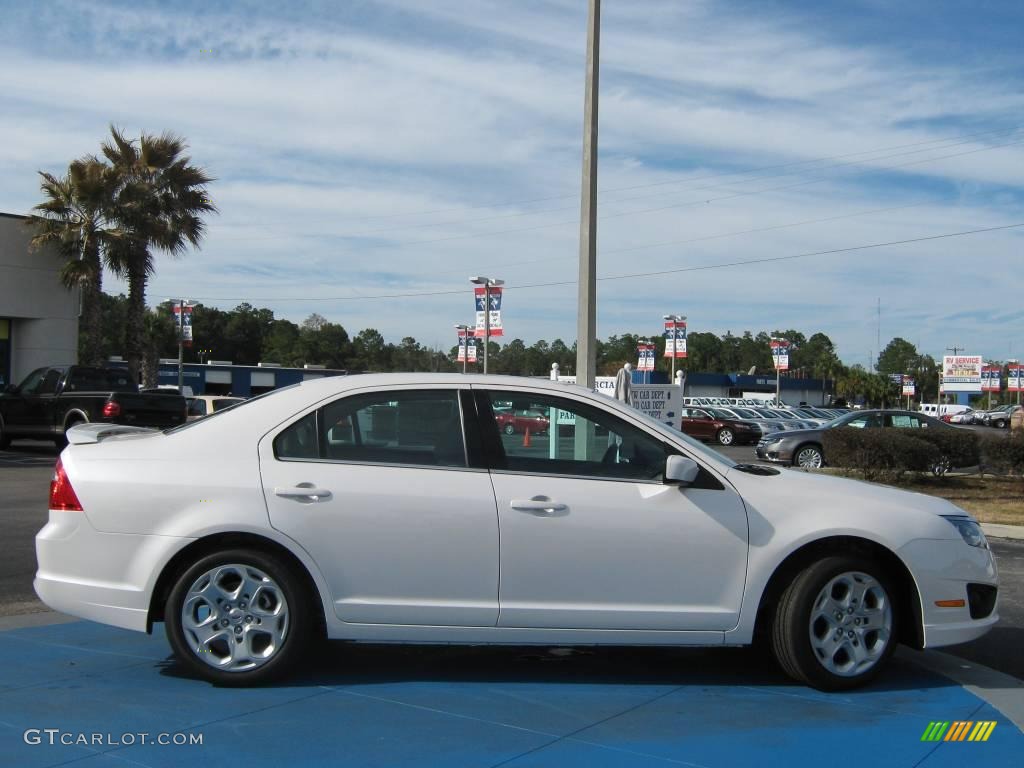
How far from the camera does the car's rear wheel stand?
73.3 ft

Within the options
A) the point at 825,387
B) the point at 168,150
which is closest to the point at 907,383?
the point at 825,387

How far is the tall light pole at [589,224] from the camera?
13.8m

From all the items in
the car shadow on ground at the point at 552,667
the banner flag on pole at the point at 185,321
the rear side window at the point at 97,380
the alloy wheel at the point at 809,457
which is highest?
the banner flag on pole at the point at 185,321

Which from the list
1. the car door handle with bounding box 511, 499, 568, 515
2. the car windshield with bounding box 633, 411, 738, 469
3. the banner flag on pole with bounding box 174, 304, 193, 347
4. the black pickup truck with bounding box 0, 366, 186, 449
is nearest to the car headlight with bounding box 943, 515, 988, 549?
the car windshield with bounding box 633, 411, 738, 469

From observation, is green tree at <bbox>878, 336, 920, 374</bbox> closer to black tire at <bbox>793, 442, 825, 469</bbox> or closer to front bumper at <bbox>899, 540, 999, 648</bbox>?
black tire at <bbox>793, 442, 825, 469</bbox>

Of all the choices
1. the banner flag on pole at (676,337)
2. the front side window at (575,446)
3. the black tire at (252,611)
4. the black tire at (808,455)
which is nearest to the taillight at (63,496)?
the black tire at (252,611)

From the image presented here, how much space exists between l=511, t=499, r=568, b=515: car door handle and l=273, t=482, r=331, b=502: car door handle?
37.0 inches

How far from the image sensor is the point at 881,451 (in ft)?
59.7

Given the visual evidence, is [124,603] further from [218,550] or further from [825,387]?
[825,387]

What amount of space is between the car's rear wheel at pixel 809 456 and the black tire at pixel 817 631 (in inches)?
688

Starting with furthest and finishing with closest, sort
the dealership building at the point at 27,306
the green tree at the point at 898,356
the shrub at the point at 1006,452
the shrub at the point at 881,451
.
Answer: the green tree at the point at 898,356, the dealership building at the point at 27,306, the shrub at the point at 881,451, the shrub at the point at 1006,452

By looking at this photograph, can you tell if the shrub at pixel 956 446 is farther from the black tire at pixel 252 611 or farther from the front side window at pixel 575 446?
the black tire at pixel 252 611

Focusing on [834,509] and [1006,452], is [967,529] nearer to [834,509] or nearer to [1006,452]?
[834,509]

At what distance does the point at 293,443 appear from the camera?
211 inches
